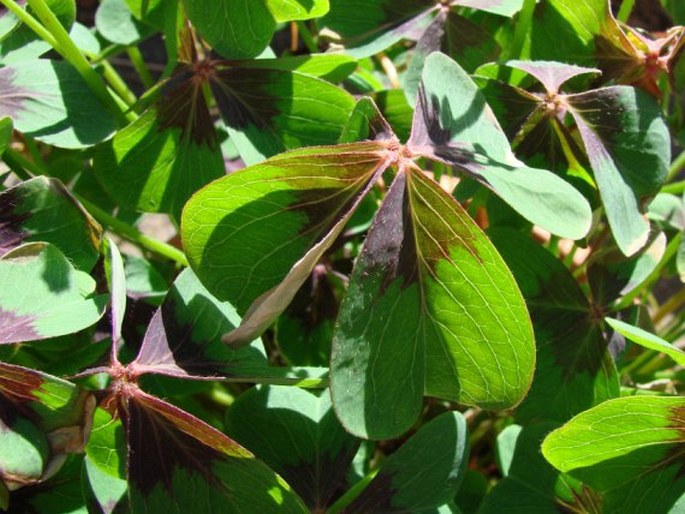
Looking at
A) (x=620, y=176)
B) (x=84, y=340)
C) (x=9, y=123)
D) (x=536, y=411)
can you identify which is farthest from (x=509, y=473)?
(x=9, y=123)

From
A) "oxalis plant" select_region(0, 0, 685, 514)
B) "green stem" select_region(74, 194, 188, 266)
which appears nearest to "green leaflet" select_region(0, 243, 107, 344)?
"oxalis plant" select_region(0, 0, 685, 514)

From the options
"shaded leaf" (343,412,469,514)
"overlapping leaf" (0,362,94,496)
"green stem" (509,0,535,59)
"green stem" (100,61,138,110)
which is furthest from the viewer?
"green stem" (100,61,138,110)

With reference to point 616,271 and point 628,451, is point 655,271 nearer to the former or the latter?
point 616,271

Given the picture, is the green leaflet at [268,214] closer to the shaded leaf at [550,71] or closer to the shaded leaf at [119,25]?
the shaded leaf at [550,71]

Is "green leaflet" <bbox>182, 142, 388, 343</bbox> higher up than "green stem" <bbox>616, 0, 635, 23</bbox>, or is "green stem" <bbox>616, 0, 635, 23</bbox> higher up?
"green leaflet" <bbox>182, 142, 388, 343</bbox>

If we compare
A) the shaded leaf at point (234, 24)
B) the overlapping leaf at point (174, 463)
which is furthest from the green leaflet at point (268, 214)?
the shaded leaf at point (234, 24)

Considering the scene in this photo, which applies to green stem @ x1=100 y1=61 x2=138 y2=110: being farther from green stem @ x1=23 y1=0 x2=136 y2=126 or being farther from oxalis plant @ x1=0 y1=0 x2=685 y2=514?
green stem @ x1=23 y1=0 x2=136 y2=126

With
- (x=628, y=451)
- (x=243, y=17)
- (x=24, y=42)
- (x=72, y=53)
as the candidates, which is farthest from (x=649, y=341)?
(x=24, y=42)
